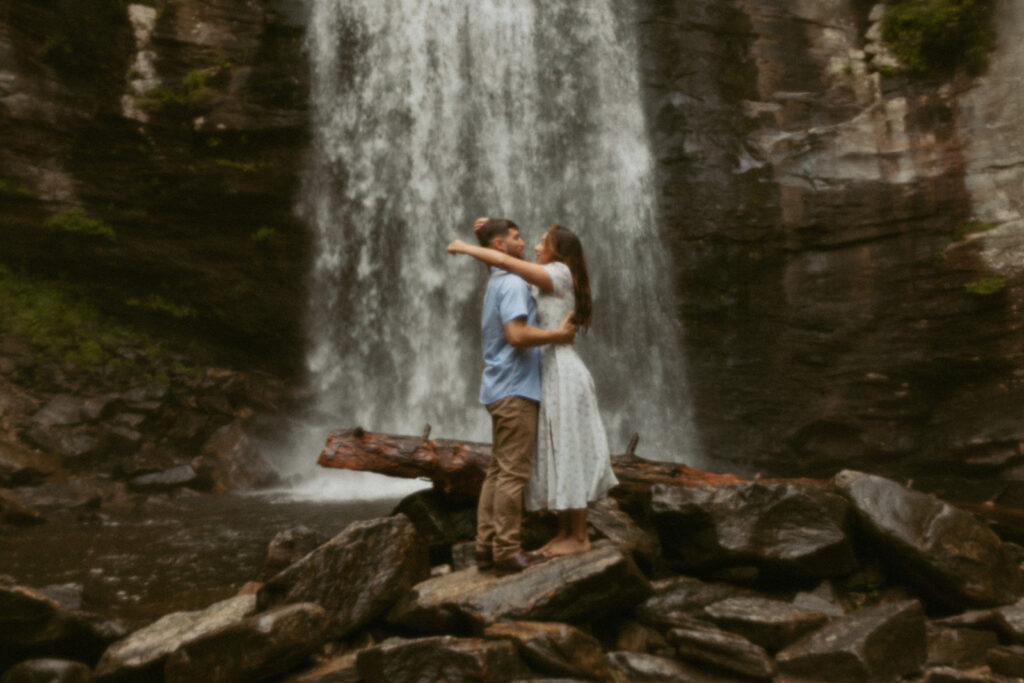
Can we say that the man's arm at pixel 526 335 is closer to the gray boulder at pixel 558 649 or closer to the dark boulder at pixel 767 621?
the gray boulder at pixel 558 649

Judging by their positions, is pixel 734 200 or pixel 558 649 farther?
pixel 734 200

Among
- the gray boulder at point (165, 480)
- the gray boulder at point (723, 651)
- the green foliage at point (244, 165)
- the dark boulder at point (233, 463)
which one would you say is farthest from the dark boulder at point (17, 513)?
the gray boulder at point (723, 651)

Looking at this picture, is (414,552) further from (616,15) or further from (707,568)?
(616,15)

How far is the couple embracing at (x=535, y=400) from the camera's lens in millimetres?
4238

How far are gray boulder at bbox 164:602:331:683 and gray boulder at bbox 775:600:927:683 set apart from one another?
235 cm

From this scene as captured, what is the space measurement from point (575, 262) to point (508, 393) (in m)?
0.87

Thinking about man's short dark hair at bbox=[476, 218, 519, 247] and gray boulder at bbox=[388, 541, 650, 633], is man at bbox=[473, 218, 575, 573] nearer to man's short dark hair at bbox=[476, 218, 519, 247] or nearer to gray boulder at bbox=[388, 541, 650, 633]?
man's short dark hair at bbox=[476, 218, 519, 247]

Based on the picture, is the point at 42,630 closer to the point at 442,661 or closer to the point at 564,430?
the point at 442,661

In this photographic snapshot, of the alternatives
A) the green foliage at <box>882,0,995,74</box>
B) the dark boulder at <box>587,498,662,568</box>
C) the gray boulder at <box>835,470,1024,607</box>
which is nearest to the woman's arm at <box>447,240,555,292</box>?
the dark boulder at <box>587,498,662,568</box>

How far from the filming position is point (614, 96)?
13.0 metres

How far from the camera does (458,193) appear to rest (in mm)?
12797

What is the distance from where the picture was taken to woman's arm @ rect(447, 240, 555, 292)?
4.26 metres

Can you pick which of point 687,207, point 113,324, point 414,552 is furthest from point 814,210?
point 113,324

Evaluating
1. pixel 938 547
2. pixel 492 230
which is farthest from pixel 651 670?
pixel 492 230
